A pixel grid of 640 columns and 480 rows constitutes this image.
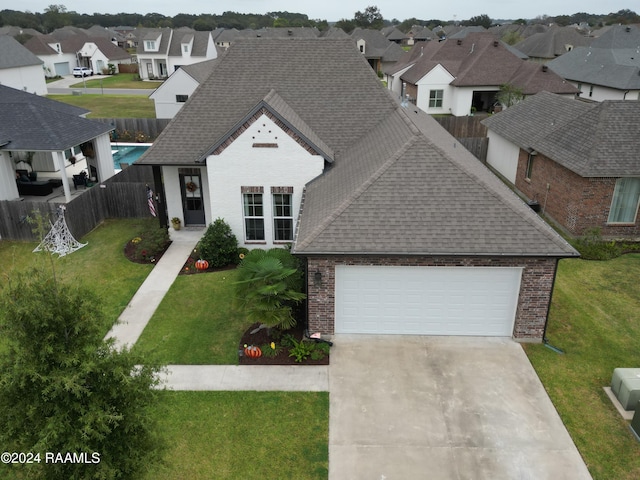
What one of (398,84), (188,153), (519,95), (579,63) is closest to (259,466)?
(188,153)

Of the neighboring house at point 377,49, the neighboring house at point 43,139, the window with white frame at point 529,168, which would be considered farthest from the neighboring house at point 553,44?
the neighboring house at point 43,139

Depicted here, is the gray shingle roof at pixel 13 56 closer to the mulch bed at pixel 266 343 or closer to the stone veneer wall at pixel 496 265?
the mulch bed at pixel 266 343

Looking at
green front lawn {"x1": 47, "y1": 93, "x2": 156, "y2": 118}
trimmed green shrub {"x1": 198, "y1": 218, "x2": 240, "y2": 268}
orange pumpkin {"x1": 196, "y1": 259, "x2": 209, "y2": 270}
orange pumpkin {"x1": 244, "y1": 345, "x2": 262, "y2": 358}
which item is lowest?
orange pumpkin {"x1": 244, "y1": 345, "x2": 262, "y2": 358}

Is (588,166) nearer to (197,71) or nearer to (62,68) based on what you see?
(197,71)

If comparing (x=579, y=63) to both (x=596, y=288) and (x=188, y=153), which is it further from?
(x=188, y=153)

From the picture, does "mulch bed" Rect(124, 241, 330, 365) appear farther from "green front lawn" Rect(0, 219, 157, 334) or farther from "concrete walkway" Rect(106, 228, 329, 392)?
"green front lawn" Rect(0, 219, 157, 334)

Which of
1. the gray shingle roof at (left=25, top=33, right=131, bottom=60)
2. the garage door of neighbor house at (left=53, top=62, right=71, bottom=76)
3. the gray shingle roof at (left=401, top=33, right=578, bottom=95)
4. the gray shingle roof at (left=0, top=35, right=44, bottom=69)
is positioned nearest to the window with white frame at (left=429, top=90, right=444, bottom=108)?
the gray shingle roof at (left=401, top=33, right=578, bottom=95)

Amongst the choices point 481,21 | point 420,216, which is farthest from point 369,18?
point 420,216
